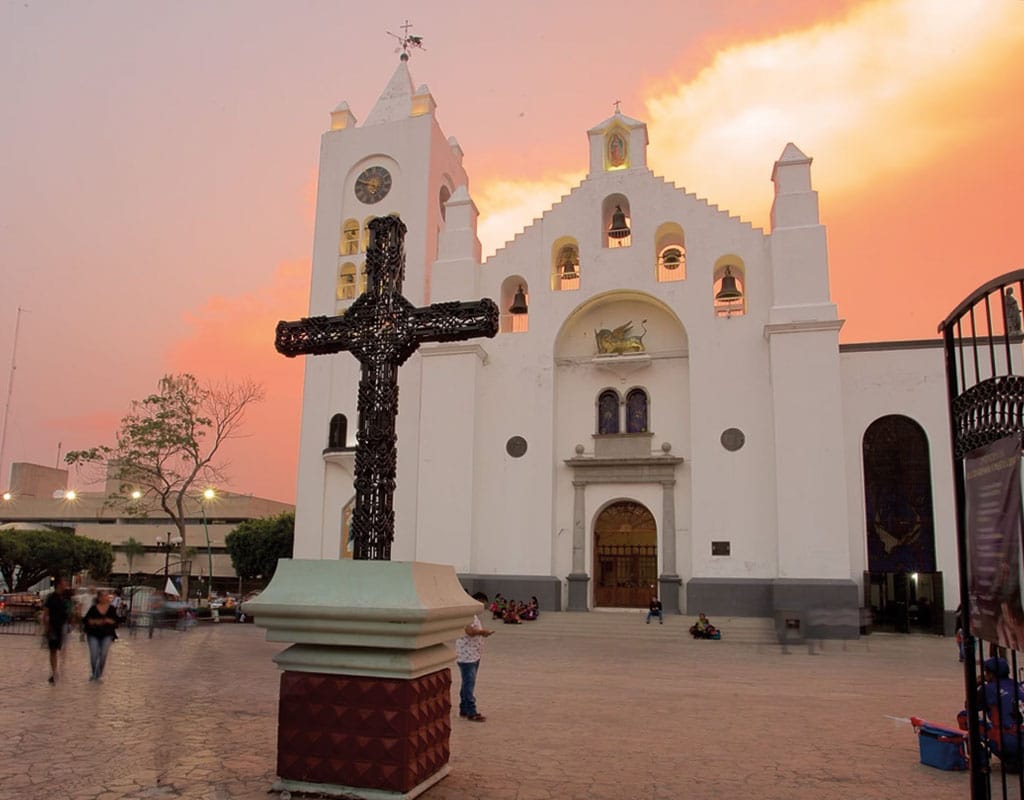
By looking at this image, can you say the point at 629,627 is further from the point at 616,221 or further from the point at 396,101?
the point at 396,101

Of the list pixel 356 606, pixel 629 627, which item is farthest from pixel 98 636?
pixel 629 627

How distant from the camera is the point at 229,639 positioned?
1902 cm

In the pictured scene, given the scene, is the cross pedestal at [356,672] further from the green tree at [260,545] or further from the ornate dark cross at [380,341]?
the green tree at [260,545]

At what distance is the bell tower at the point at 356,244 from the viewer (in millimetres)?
24984

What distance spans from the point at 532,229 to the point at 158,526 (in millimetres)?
41122

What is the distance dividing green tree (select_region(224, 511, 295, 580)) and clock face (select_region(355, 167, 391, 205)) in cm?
1918

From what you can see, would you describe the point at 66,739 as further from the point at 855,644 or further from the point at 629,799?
the point at 855,644

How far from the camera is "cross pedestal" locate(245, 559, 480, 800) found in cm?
573

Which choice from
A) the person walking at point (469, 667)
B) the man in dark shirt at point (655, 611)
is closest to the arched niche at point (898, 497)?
the man in dark shirt at point (655, 611)

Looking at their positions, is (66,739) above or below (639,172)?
below

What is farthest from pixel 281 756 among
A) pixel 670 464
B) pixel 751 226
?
pixel 751 226

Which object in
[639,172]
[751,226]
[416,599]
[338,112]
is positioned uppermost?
[338,112]

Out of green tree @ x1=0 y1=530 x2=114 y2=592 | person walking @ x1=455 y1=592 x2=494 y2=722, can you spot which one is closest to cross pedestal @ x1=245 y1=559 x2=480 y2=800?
person walking @ x1=455 y1=592 x2=494 y2=722

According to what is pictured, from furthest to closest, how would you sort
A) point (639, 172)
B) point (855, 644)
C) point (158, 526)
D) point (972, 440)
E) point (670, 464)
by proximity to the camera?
point (158, 526) < point (639, 172) < point (670, 464) < point (855, 644) < point (972, 440)
